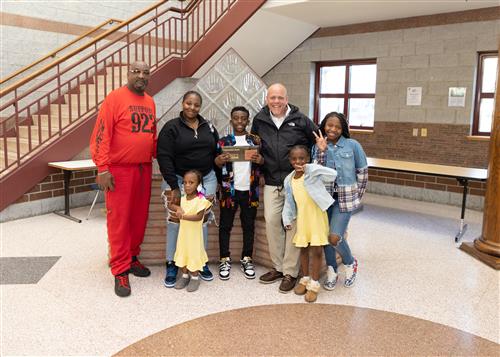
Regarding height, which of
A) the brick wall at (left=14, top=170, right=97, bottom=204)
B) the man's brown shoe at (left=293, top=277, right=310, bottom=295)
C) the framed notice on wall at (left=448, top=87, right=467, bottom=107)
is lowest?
the man's brown shoe at (left=293, top=277, right=310, bottom=295)

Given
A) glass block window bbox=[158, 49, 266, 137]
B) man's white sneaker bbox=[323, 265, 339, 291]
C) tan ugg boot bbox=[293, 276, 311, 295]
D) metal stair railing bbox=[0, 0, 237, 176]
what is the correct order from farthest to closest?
metal stair railing bbox=[0, 0, 237, 176] → glass block window bbox=[158, 49, 266, 137] → man's white sneaker bbox=[323, 265, 339, 291] → tan ugg boot bbox=[293, 276, 311, 295]

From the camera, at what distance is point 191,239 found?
118 inches

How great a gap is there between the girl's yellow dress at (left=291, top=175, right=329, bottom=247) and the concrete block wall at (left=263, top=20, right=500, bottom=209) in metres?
3.83

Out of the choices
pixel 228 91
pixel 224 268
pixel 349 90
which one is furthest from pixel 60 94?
pixel 349 90

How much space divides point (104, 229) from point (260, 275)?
2091mm

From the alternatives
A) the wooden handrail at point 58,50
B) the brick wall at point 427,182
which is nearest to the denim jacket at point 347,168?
the brick wall at point 427,182

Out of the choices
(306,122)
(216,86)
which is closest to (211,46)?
(216,86)

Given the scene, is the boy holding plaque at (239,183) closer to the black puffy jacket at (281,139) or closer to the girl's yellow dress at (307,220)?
the black puffy jacket at (281,139)

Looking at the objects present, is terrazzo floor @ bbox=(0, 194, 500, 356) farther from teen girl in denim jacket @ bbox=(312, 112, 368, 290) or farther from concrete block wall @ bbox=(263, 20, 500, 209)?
concrete block wall @ bbox=(263, 20, 500, 209)

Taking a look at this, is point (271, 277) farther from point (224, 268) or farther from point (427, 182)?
point (427, 182)

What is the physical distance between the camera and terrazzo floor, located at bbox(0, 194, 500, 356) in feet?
7.92

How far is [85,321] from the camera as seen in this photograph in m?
2.58

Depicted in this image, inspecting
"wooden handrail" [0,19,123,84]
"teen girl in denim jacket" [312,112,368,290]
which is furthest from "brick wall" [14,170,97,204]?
"teen girl in denim jacket" [312,112,368,290]

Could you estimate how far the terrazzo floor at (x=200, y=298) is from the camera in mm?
2414
